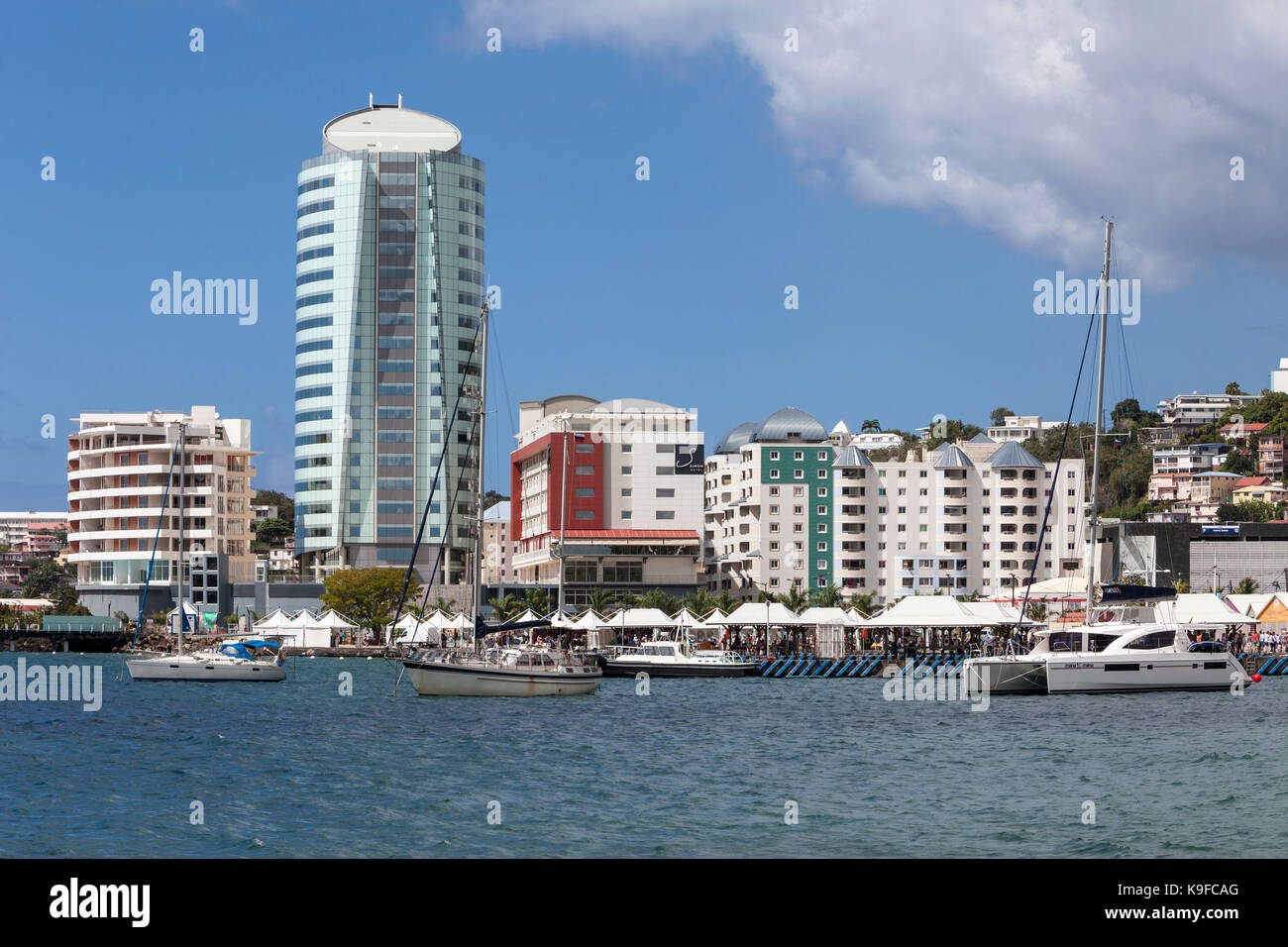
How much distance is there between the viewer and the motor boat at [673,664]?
272 feet

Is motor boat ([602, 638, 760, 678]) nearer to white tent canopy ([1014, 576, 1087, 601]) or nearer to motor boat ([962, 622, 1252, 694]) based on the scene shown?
white tent canopy ([1014, 576, 1087, 601])

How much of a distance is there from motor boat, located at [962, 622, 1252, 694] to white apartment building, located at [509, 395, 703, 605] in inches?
3897

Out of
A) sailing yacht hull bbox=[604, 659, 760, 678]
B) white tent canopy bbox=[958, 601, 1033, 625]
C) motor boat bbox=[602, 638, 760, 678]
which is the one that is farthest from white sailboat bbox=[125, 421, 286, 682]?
white tent canopy bbox=[958, 601, 1033, 625]

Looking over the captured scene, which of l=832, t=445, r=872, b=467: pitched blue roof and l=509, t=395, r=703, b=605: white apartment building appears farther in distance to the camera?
l=832, t=445, r=872, b=467: pitched blue roof

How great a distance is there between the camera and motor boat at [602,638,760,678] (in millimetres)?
82875

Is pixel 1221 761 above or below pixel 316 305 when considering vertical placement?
below

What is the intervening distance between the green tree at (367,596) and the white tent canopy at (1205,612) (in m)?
74.6

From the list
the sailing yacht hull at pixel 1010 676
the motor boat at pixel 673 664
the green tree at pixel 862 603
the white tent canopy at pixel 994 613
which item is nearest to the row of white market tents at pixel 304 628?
the motor boat at pixel 673 664

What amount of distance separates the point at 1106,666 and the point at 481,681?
26.1 metres

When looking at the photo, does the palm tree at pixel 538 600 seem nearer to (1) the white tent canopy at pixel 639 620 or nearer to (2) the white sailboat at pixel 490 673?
(1) the white tent canopy at pixel 639 620

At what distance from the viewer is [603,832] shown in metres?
26.1

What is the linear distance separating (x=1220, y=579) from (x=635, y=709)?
371 ft
